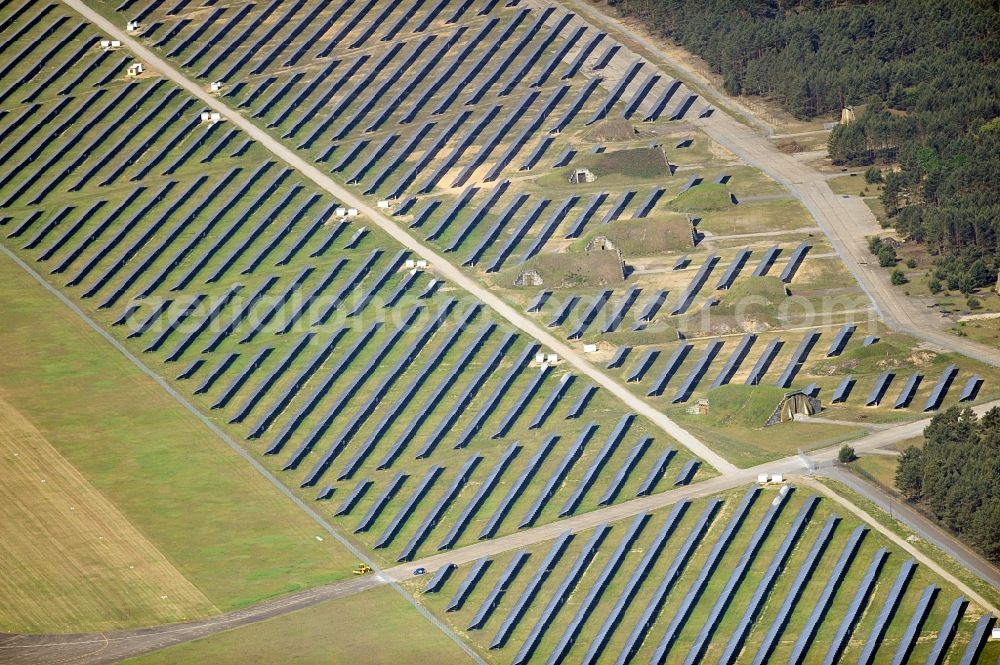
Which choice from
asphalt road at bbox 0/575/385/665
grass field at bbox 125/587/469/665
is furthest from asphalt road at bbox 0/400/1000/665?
grass field at bbox 125/587/469/665

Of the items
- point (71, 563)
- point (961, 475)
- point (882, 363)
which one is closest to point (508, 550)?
point (71, 563)

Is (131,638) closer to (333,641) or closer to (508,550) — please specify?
(333,641)

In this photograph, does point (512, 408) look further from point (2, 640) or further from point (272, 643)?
point (2, 640)

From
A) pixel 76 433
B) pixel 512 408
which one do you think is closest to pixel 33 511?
pixel 76 433

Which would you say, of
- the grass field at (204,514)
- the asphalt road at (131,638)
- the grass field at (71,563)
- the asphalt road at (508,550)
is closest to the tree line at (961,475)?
the asphalt road at (508,550)

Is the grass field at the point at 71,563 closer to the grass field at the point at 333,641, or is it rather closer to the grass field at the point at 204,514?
the grass field at the point at 204,514

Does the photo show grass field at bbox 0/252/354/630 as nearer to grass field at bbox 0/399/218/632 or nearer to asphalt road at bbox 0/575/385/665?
grass field at bbox 0/399/218/632
